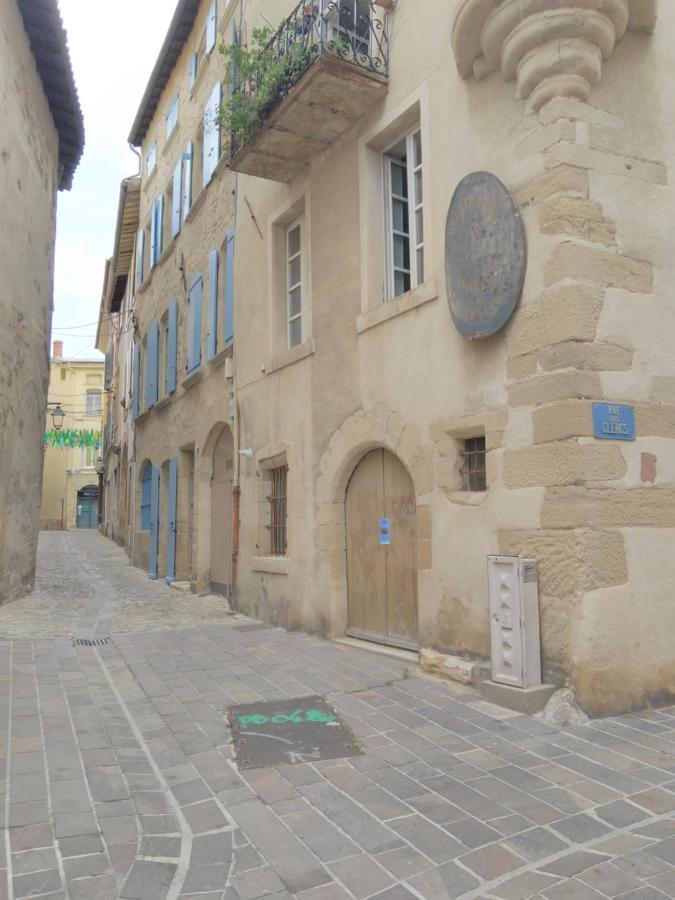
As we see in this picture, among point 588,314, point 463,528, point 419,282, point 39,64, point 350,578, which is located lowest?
point 350,578

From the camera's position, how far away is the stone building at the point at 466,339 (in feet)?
14.5

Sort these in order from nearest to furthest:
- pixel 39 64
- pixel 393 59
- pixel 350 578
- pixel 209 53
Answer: pixel 393 59 → pixel 350 578 → pixel 39 64 → pixel 209 53

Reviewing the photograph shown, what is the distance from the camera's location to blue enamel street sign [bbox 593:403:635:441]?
4.40 meters

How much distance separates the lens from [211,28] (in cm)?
1176

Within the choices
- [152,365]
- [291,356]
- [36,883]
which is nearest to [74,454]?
[152,365]

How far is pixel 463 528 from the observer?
16.9ft

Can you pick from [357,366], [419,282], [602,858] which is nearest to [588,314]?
[419,282]

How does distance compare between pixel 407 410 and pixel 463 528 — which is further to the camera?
pixel 407 410

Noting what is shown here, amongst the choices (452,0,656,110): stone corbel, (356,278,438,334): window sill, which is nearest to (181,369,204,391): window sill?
(356,278,438,334): window sill

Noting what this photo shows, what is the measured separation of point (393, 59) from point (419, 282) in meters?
2.02

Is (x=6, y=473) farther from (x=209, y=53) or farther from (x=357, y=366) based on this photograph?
(x=209, y=53)

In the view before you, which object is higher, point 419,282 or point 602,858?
point 419,282

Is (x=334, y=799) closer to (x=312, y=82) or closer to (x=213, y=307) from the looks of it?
(x=312, y=82)

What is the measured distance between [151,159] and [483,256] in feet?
44.5
